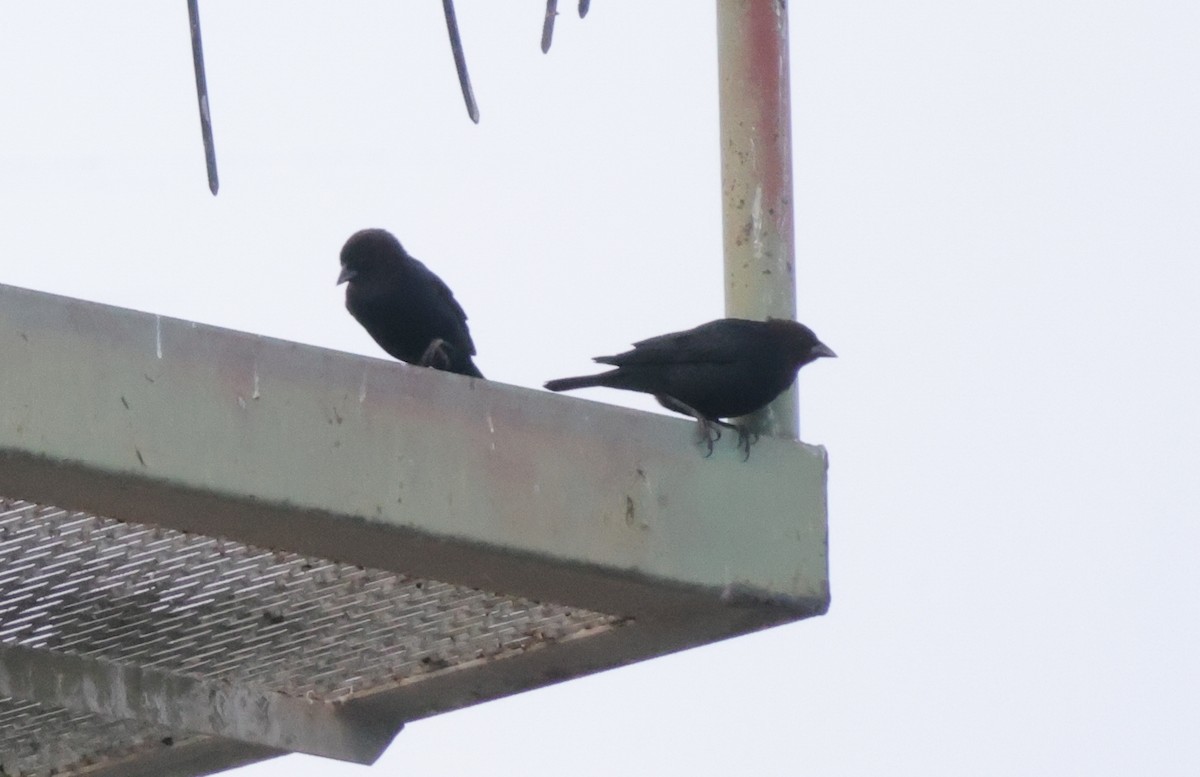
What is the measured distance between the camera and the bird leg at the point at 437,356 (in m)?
6.34

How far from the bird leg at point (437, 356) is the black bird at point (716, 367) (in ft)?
1.16

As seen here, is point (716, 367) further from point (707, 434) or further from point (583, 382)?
point (707, 434)

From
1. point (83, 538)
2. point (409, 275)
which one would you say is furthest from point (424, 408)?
point (409, 275)

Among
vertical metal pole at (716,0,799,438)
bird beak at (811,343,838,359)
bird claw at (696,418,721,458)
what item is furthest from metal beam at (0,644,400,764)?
bird beak at (811,343,838,359)

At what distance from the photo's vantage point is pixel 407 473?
2.67 m

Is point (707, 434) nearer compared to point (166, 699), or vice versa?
point (707, 434)

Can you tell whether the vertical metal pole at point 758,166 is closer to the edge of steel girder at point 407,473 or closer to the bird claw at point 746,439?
the bird claw at point 746,439

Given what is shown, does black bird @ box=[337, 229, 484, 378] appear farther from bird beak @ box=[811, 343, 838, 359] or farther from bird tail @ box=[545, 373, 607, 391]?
bird beak @ box=[811, 343, 838, 359]

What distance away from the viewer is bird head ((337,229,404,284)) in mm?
6832

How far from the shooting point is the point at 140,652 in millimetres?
3158

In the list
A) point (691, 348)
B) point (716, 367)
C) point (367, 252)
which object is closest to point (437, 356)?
point (367, 252)

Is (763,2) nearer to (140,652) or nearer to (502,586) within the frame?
(502,586)

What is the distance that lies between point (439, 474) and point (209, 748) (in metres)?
0.90

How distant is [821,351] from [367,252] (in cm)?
168
